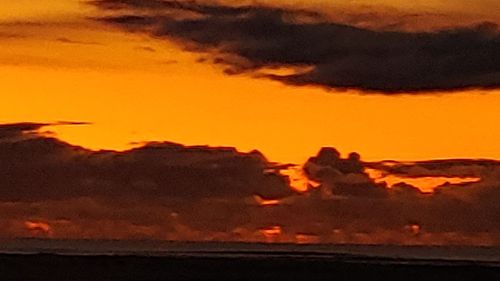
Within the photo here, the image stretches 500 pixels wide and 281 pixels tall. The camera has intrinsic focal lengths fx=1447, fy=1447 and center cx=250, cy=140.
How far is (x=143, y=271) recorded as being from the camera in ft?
148

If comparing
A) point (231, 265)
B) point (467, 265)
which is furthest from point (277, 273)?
point (467, 265)

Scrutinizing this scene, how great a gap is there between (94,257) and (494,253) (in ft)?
51.1

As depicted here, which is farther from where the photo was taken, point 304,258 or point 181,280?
point 304,258

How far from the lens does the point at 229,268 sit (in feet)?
148

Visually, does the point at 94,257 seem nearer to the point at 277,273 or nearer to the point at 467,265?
the point at 277,273

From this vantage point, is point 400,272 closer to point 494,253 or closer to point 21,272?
point 494,253

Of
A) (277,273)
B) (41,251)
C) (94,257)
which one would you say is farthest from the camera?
(94,257)

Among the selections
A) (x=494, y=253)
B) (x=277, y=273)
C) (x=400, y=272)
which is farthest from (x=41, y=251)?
(x=494, y=253)

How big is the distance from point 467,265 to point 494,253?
4.84m

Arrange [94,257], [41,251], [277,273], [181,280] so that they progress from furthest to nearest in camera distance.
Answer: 1. [94,257]
2. [41,251]
3. [277,273]
4. [181,280]

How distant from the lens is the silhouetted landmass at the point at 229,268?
41.7 meters

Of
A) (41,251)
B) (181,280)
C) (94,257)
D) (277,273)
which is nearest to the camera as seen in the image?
(181,280)

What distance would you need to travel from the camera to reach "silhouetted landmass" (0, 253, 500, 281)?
4169 cm

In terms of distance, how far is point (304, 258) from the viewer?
4756 cm
